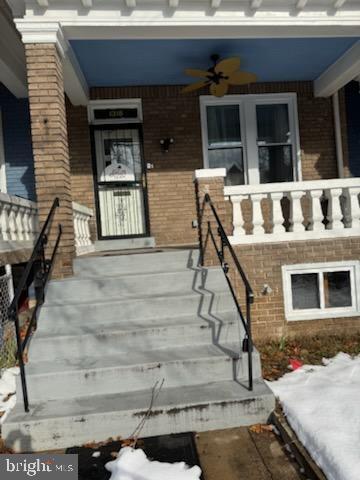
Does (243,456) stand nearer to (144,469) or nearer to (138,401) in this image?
(144,469)

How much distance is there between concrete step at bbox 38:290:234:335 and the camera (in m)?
4.19

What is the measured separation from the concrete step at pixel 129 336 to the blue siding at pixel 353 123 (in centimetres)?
513

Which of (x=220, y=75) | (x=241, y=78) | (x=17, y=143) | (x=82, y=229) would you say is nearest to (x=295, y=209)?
(x=241, y=78)

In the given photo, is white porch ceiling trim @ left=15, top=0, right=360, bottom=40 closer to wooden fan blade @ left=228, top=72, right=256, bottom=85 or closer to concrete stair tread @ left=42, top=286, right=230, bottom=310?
wooden fan blade @ left=228, top=72, right=256, bottom=85

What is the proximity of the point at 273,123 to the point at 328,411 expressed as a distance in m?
5.89

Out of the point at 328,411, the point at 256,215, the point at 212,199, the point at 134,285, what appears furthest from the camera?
the point at 256,215

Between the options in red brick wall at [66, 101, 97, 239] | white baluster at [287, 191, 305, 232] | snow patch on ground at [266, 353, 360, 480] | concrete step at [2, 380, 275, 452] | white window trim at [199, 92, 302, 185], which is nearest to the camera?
snow patch on ground at [266, 353, 360, 480]

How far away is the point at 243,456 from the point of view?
289cm

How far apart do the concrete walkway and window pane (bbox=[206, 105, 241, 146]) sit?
5.60m

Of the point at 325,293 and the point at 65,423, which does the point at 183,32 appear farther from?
the point at 65,423

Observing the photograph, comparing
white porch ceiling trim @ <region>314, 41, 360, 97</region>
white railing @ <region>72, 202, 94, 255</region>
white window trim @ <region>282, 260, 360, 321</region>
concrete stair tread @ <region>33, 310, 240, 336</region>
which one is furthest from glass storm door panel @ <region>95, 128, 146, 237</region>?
white porch ceiling trim @ <region>314, 41, 360, 97</region>

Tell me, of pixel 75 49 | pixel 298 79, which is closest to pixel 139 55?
pixel 75 49

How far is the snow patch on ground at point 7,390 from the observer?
3771 millimetres

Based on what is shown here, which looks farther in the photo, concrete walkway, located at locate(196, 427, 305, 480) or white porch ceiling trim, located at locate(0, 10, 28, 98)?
white porch ceiling trim, located at locate(0, 10, 28, 98)
